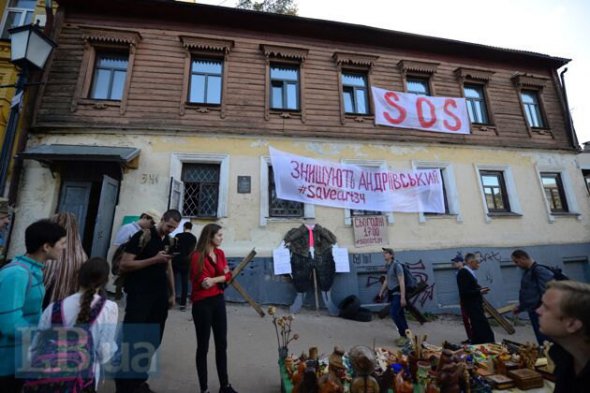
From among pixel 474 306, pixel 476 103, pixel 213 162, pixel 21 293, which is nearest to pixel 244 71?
pixel 213 162

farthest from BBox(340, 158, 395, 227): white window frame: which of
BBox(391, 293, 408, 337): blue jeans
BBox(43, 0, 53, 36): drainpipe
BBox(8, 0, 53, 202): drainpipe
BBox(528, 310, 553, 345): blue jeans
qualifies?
BBox(43, 0, 53, 36): drainpipe

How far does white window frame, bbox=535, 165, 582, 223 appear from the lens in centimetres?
969

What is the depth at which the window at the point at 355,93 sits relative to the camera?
9599mm

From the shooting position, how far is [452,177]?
923cm

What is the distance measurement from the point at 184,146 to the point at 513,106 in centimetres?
1288

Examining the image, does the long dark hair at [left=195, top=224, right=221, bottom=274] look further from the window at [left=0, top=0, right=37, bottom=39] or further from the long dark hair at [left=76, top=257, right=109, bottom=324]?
the window at [left=0, top=0, right=37, bottom=39]

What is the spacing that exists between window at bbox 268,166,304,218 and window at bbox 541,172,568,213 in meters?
9.60

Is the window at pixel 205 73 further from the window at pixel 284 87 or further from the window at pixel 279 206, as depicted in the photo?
the window at pixel 279 206

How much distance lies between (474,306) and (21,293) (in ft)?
19.0

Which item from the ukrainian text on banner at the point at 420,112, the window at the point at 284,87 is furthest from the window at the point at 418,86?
the window at the point at 284,87

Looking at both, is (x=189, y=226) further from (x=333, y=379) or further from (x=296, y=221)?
(x=333, y=379)

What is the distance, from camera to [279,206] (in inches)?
322

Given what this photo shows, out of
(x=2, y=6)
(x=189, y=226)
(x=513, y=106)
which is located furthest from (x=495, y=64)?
(x=2, y=6)

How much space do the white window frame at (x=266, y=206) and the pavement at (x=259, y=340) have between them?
2445mm
